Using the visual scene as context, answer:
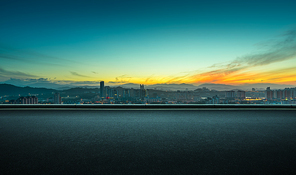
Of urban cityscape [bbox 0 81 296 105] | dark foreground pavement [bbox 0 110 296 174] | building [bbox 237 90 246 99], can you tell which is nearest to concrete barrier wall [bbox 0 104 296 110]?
urban cityscape [bbox 0 81 296 105]

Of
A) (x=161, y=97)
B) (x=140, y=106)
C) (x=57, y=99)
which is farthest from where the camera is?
(x=161, y=97)

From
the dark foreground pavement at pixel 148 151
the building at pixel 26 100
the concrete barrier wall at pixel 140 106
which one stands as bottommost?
the dark foreground pavement at pixel 148 151

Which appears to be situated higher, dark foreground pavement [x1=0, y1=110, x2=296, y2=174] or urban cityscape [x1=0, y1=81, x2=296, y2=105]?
urban cityscape [x1=0, y1=81, x2=296, y2=105]

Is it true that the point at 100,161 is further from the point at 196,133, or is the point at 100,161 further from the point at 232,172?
the point at 196,133

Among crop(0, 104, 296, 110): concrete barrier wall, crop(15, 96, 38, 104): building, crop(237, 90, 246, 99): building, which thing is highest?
crop(237, 90, 246, 99): building

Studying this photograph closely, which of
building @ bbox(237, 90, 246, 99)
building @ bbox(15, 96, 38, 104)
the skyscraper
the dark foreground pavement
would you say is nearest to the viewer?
the dark foreground pavement

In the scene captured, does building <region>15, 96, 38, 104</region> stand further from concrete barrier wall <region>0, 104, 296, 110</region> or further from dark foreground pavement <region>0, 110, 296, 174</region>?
dark foreground pavement <region>0, 110, 296, 174</region>

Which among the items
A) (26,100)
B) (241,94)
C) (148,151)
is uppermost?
(241,94)

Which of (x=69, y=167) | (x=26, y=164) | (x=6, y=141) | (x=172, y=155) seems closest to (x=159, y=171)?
(x=172, y=155)

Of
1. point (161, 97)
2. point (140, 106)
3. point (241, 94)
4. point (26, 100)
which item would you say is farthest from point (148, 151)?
point (241, 94)

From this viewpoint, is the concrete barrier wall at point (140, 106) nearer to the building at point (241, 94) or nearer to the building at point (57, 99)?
the building at point (57, 99)

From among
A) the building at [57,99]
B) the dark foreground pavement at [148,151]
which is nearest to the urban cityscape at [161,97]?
the building at [57,99]

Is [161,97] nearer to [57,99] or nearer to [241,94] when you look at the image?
[241,94]

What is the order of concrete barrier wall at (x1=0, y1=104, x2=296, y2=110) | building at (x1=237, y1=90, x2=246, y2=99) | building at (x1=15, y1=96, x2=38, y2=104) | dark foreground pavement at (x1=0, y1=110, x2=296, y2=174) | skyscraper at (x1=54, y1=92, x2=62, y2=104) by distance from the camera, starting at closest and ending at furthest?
dark foreground pavement at (x1=0, y1=110, x2=296, y2=174) → concrete barrier wall at (x1=0, y1=104, x2=296, y2=110) → building at (x1=15, y1=96, x2=38, y2=104) → skyscraper at (x1=54, y1=92, x2=62, y2=104) → building at (x1=237, y1=90, x2=246, y2=99)
